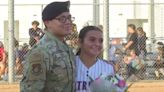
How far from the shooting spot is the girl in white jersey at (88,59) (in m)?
3.98

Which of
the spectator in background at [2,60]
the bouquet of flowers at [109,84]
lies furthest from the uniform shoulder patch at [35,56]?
the spectator in background at [2,60]

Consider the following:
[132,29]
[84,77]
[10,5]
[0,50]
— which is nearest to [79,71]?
[84,77]

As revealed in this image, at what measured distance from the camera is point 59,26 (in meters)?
3.67

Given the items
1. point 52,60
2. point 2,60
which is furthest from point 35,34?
point 52,60

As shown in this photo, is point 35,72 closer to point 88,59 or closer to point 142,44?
point 88,59

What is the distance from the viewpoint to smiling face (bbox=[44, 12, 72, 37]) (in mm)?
3664

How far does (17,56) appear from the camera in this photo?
1129 centimetres

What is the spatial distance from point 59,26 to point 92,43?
44cm

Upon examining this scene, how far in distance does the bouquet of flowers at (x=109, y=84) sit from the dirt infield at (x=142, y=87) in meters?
7.19

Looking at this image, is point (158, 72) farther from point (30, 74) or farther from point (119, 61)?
point (30, 74)

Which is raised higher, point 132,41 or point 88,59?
point 132,41

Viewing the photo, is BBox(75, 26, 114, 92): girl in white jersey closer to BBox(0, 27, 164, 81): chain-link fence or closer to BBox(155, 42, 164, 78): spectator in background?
BBox(0, 27, 164, 81): chain-link fence

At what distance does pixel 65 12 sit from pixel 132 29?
8.44m

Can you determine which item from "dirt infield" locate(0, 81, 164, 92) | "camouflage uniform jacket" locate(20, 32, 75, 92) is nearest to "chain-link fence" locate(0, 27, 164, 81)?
"dirt infield" locate(0, 81, 164, 92)
